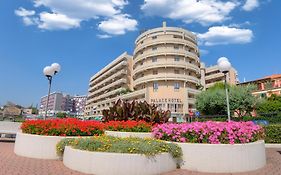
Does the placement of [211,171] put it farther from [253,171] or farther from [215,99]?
[215,99]

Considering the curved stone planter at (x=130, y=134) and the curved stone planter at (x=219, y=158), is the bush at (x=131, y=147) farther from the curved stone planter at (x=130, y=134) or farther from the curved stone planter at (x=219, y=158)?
the curved stone planter at (x=130, y=134)

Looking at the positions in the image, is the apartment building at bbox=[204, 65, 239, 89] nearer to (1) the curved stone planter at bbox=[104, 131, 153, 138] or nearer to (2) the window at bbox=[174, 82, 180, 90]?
(2) the window at bbox=[174, 82, 180, 90]

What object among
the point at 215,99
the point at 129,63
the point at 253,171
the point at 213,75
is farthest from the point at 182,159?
the point at 213,75

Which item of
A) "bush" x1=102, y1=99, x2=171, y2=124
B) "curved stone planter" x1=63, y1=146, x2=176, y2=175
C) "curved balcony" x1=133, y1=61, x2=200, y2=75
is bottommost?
"curved stone planter" x1=63, y1=146, x2=176, y2=175

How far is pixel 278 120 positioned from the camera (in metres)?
25.5

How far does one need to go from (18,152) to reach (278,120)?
25.8 metres

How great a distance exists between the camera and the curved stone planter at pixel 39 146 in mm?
8461

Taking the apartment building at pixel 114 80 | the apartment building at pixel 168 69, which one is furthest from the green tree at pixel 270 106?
the apartment building at pixel 114 80

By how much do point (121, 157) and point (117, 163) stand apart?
0.18m

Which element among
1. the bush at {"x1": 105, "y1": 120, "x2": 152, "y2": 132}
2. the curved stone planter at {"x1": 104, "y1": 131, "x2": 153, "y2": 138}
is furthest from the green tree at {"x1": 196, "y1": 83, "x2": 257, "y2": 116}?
the curved stone planter at {"x1": 104, "y1": 131, "x2": 153, "y2": 138}

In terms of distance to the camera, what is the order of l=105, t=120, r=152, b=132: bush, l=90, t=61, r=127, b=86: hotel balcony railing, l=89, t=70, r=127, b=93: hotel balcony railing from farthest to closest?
l=90, t=61, r=127, b=86: hotel balcony railing
l=89, t=70, r=127, b=93: hotel balcony railing
l=105, t=120, r=152, b=132: bush

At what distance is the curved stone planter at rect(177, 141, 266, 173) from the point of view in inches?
273

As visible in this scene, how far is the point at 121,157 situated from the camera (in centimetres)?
609

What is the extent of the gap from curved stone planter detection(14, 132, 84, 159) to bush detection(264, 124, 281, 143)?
1180 cm
